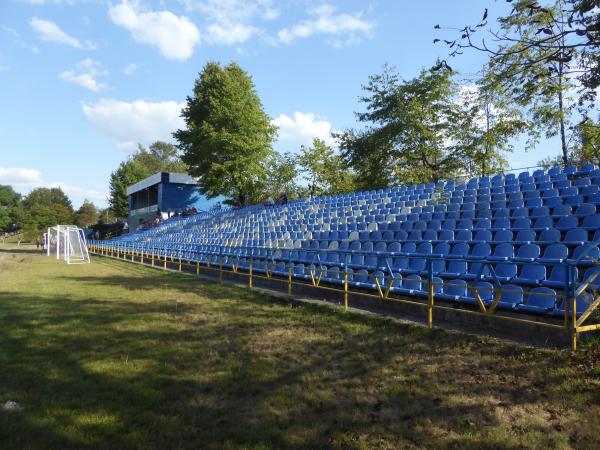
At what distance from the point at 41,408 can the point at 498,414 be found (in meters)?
4.46

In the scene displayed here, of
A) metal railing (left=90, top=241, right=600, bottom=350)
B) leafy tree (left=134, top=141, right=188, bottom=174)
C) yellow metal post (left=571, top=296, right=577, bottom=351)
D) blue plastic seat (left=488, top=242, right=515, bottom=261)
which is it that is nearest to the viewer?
yellow metal post (left=571, top=296, right=577, bottom=351)

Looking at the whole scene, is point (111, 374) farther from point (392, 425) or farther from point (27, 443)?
point (392, 425)

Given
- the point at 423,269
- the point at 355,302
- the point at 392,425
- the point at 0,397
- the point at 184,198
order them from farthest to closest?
1. the point at 184,198
2. the point at 355,302
3. the point at 423,269
4. the point at 0,397
5. the point at 392,425

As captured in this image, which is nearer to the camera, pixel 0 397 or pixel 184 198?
pixel 0 397

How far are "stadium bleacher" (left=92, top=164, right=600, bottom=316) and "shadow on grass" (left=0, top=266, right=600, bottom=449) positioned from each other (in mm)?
1495

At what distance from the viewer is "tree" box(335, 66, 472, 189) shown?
2538 centimetres

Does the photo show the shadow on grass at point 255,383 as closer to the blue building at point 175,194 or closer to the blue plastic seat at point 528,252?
the blue plastic seat at point 528,252

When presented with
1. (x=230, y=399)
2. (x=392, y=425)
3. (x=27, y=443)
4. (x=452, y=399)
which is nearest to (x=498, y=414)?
(x=452, y=399)

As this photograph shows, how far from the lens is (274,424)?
392 cm

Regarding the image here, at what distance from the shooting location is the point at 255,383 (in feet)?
16.4

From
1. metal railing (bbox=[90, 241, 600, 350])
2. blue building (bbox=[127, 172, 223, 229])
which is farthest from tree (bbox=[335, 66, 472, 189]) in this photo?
→ blue building (bbox=[127, 172, 223, 229])

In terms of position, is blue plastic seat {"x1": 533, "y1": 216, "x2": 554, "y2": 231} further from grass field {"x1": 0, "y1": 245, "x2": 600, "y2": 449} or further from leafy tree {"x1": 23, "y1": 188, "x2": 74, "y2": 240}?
leafy tree {"x1": 23, "y1": 188, "x2": 74, "y2": 240}

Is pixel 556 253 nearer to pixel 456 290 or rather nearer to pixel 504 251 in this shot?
pixel 504 251

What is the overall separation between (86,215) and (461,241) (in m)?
111
